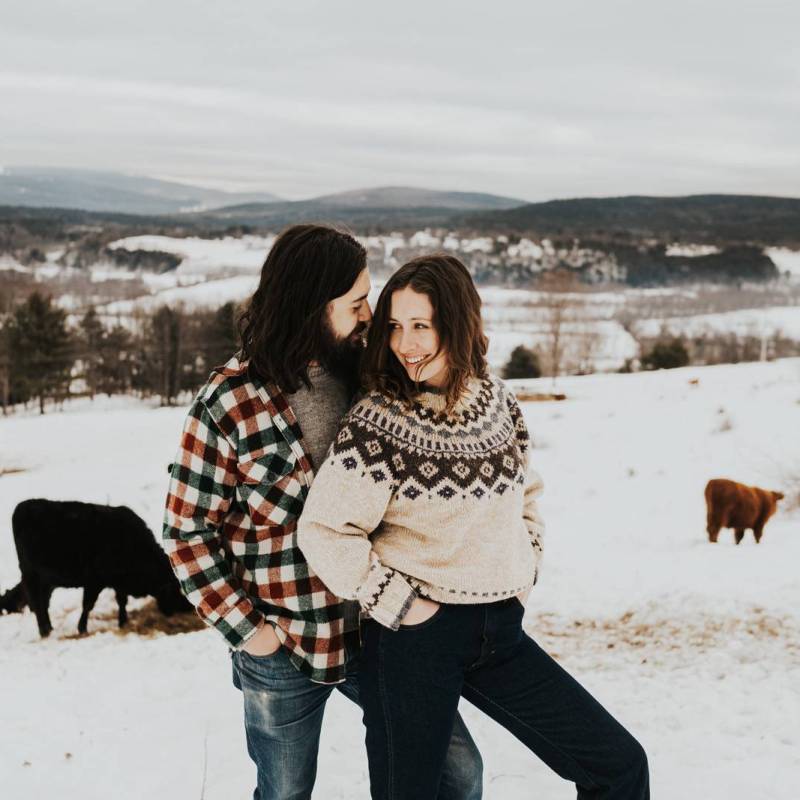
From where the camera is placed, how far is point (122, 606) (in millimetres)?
5930

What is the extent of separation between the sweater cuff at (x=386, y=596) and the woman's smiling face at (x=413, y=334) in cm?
57

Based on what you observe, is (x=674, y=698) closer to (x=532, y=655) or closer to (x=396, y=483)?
(x=532, y=655)

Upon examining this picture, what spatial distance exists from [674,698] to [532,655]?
2577 millimetres

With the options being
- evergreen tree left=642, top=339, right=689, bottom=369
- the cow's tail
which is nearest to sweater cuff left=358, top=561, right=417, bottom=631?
the cow's tail

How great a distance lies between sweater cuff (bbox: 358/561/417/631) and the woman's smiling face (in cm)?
57

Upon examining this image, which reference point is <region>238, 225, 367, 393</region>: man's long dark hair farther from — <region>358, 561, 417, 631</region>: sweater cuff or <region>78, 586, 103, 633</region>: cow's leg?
<region>78, 586, 103, 633</region>: cow's leg

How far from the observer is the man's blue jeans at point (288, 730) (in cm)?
222

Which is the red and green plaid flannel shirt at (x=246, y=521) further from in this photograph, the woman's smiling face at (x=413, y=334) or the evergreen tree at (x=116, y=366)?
the evergreen tree at (x=116, y=366)

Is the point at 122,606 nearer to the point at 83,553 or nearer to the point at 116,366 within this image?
the point at 83,553

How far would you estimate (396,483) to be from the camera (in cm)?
204

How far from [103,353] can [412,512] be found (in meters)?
50.0

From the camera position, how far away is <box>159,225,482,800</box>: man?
6.81 ft

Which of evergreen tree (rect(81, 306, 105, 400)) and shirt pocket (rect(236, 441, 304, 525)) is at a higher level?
shirt pocket (rect(236, 441, 304, 525))

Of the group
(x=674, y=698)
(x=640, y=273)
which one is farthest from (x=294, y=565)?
(x=640, y=273)
